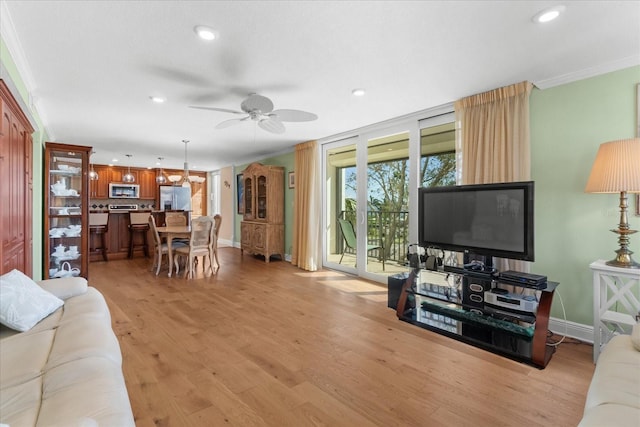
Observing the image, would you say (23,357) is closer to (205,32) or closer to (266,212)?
(205,32)

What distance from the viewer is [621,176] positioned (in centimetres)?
221

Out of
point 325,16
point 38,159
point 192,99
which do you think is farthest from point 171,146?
point 325,16

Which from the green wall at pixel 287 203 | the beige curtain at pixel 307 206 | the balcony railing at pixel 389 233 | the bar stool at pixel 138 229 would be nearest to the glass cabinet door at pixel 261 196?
the green wall at pixel 287 203

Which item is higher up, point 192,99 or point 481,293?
point 192,99

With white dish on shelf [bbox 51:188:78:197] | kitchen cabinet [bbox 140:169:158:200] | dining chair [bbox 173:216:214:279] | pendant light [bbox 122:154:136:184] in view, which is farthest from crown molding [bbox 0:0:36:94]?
kitchen cabinet [bbox 140:169:158:200]

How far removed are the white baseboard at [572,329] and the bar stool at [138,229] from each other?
7.18 meters

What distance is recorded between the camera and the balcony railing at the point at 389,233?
459 cm

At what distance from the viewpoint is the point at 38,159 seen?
4203mm

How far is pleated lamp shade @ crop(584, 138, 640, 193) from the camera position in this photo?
2176 mm

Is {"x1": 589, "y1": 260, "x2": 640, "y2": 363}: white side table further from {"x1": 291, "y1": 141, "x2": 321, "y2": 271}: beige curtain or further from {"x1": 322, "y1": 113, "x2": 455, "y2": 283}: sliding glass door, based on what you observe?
{"x1": 291, "y1": 141, "x2": 321, "y2": 271}: beige curtain

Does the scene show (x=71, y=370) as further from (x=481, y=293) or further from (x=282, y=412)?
(x=481, y=293)

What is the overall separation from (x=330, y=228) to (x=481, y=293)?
318 centimetres

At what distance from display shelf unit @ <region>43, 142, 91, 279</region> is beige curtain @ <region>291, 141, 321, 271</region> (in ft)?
10.9

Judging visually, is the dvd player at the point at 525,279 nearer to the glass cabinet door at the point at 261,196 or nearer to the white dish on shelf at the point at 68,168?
the glass cabinet door at the point at 261,196
